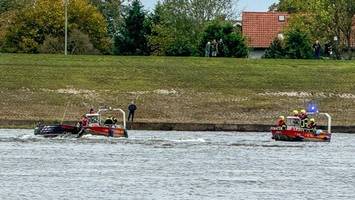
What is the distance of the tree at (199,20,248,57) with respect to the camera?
4168 inches

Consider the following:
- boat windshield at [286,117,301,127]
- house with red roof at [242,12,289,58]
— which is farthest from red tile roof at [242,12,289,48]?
boat windshield at [286,117,301,127]

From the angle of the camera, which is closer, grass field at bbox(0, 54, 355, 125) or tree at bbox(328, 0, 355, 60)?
grass field at bbox(0, 54, 355, 125)

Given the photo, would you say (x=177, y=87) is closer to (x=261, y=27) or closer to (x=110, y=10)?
(x=261, y=27)

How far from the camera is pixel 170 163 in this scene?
50.5m

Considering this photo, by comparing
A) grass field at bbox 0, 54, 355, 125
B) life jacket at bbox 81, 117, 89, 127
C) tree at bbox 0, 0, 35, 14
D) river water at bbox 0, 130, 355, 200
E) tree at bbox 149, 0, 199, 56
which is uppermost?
tree at bbox 0, 0, 35, 14

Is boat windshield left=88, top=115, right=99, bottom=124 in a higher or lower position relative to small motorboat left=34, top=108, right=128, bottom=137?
higher

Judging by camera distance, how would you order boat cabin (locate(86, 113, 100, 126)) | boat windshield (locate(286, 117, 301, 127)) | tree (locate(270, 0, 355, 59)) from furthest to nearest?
1. tree (locate(270, 0, 355, 59))
2. boat windshield (locate(286, 117, 301, 127))
3. boat cabin (locate(86, 113, 100, 126))

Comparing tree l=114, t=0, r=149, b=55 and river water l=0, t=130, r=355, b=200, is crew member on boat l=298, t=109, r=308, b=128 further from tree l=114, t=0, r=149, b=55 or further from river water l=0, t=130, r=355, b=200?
tree l=114, t=0, r=149, b=55

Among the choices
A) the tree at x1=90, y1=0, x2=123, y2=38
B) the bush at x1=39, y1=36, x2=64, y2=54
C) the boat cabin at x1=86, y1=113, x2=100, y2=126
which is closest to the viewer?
the boat cabin at x1=86, y1=113, x2=100, y2=126

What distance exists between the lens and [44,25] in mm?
132625

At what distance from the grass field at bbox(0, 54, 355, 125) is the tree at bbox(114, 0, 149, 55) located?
20.7 m

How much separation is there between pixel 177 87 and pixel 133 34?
116ft

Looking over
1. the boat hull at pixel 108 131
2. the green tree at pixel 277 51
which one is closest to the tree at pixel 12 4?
the green tree at pixel 277 51

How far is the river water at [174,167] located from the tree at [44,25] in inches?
2554
